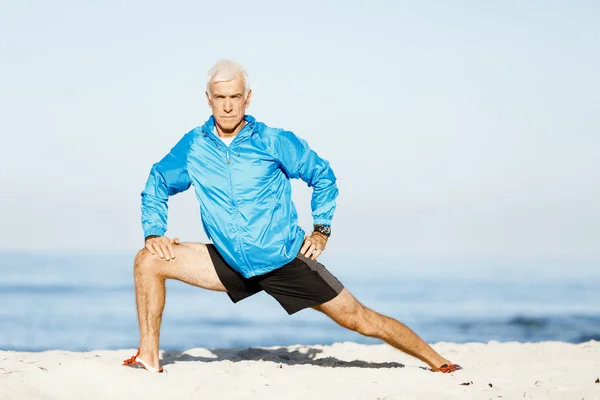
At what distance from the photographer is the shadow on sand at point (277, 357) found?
5984 millimetres

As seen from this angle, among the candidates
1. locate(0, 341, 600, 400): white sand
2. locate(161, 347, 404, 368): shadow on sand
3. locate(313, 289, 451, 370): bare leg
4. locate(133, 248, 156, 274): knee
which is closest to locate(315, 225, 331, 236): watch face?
locate(313, 289, 451, 370): bare leg

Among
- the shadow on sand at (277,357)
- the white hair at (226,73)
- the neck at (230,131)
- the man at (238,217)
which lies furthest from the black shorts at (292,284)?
the white hair at (226,73)

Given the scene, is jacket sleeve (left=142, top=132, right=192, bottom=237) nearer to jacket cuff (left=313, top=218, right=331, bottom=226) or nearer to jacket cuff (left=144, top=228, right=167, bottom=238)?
jacket cuff (left=144, top=228, right=167, bottom=238)

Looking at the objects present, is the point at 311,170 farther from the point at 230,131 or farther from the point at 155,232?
the point at 155,232

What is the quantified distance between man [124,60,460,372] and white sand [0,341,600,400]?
42cm

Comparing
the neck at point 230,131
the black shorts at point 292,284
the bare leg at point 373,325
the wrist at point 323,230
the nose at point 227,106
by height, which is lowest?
the bare leg at point 373,325

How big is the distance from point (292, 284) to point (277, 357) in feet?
5.20

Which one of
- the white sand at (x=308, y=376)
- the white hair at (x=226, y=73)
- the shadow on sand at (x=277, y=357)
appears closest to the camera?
the white sand at (x=308, y=376)

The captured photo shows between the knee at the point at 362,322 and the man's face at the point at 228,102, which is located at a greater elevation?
the man's face at the point at 228,102

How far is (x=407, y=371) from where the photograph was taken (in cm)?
526

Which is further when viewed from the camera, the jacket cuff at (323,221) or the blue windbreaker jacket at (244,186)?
the jacket cuff at (323,221)

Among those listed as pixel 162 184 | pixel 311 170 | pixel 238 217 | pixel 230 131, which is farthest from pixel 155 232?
pixel 311 170

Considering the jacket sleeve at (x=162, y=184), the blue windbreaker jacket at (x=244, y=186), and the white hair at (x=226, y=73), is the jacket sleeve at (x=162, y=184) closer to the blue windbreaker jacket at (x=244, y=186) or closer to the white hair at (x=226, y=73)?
the blue windbreaker jacket at (x=244, y=186)

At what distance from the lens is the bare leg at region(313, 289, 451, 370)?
5129 millimetres
